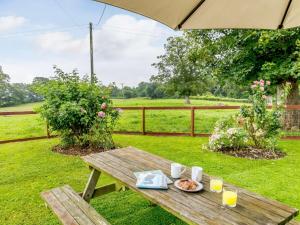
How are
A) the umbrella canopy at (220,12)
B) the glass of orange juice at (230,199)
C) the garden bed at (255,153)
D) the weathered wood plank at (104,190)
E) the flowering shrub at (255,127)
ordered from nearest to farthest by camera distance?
the umbrella canopy at (220,12) → the glass of orange juice at (230,199) → the weathered wood plank at (104,190) → the garden bed at (255,153) → the flowering shrub at (255,127)

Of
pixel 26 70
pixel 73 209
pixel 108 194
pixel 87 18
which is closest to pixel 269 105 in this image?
pixel 108 194

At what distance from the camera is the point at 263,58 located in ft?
28.0

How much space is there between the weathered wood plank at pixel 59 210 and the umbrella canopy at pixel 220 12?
5.51 feet

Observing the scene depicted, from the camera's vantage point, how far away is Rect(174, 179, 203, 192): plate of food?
212 centimetres

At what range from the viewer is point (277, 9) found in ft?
5.42

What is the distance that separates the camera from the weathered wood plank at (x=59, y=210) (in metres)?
2.18

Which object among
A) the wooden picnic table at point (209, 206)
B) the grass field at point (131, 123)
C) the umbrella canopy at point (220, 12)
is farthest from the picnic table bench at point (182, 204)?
the grass field at point (131, 123)

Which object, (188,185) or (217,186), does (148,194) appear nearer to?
(188,185)

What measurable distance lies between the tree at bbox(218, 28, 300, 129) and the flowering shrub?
211 centimetres

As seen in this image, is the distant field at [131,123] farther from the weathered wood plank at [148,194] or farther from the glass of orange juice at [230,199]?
the glass of orange juice at [230,199]

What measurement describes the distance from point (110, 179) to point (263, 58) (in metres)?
6.52

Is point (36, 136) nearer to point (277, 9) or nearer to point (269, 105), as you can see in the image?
point (269, 105)

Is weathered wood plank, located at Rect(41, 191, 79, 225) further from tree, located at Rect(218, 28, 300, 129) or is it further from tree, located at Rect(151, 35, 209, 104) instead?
tree, located at Rect(151, 35, 209, 104)

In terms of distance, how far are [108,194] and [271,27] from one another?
2929mm
